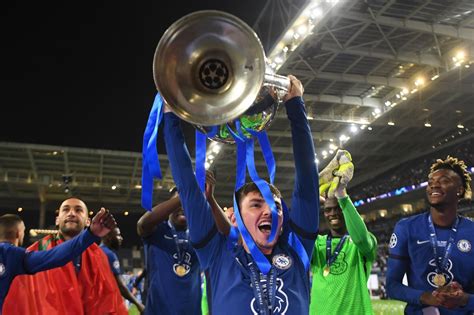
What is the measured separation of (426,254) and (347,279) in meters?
0.62

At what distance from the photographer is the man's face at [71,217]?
165 inches

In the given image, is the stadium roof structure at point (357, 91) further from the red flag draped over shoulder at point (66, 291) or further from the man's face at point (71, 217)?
the red flag draped over shoulder at point (66, 291)

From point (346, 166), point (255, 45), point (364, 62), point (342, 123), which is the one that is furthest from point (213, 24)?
point (342, 123)

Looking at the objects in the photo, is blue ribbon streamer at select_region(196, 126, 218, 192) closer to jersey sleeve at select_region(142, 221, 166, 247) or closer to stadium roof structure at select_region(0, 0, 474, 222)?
jersey sleeve at select_region(142, 221, 166, 247)

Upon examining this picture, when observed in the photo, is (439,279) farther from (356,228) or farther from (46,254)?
(46,254)

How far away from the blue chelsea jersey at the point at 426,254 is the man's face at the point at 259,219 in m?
1.55

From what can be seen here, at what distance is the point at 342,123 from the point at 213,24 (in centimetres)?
1875

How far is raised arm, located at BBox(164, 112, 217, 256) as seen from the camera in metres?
2.17

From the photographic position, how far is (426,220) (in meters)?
3.60

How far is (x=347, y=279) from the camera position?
3781mm

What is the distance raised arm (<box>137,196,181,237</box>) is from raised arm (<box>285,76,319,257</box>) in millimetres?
1861

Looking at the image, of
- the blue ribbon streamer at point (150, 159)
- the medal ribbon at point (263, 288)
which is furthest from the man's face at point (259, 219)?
the blue ribbon streamer at point (150, 159)

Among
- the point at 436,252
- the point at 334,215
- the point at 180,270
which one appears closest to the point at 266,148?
the point at 436,252

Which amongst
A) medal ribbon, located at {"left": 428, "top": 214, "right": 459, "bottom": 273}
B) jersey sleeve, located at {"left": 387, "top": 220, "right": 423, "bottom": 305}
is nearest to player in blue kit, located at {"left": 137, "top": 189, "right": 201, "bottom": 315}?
jersey sleeve, located at {"left": 387, "top": 220, "right": 423, "bottom": 305}
